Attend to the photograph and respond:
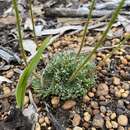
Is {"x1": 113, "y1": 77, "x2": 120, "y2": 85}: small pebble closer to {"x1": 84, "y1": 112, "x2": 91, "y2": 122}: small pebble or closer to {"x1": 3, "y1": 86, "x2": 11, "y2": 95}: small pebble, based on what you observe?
{"x1": 84, "y1": 112, "x2": 91, "y2": 122}: small pebble

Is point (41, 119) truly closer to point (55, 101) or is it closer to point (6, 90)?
point (55, 101)

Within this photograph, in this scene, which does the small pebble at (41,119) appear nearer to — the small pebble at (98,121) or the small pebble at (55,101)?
the small pebble at (55,101)

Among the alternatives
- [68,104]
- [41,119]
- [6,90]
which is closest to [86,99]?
[68,104]

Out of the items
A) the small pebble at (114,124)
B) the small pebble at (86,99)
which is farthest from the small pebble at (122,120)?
the small pebble at (86,99)

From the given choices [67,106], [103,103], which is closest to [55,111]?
[67,106]

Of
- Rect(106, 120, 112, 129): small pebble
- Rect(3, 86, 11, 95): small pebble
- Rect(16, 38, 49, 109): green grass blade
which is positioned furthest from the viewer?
Rect(3, 86, 11, 95): small pebble

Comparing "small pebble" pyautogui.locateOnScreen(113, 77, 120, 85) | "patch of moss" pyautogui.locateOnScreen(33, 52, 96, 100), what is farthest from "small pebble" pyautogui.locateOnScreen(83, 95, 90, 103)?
"small pebble" pyautogui.locateOnScreen(113, 77, 120, 85)

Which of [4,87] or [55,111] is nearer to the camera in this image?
[55,111]

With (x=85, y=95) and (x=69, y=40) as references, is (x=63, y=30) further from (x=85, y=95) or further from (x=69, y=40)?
(x=85, y=95)
